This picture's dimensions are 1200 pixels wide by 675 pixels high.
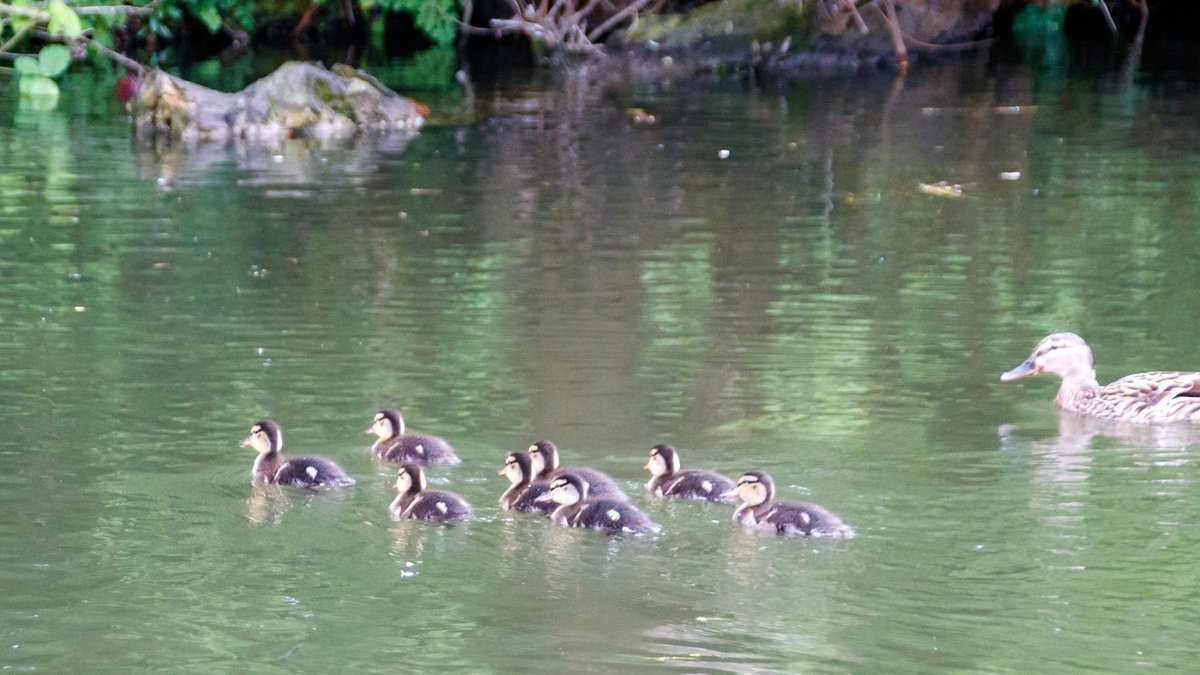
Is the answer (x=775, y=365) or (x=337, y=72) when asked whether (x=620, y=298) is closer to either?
(x=775, y=365)

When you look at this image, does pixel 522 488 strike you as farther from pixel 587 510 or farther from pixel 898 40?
pixel 898 40

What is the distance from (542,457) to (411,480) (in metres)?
0.69

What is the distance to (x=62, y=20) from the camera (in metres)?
5.25

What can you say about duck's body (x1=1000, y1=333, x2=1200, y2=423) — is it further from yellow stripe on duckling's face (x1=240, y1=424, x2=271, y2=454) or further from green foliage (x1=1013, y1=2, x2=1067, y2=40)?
green foliage (x1=1013, y1=2, x2=1067, y2=40)

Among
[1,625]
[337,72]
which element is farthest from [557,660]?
[337,72]

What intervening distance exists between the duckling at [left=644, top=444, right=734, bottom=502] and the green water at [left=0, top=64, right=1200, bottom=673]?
13 centimetres

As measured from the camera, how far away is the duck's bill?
9938 millimetres

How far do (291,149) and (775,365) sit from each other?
10735mm

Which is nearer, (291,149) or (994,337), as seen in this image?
(994,337)

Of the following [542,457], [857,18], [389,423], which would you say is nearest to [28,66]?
[542,457]

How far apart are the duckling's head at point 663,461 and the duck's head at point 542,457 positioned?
43 cm

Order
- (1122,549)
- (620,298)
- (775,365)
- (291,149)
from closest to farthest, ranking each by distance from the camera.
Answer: (1122,549), (775,365), (620,298), (291,149)

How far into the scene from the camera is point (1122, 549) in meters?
7.14

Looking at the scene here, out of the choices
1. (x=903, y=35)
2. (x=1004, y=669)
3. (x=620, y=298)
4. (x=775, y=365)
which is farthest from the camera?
(x=903, y=35)
